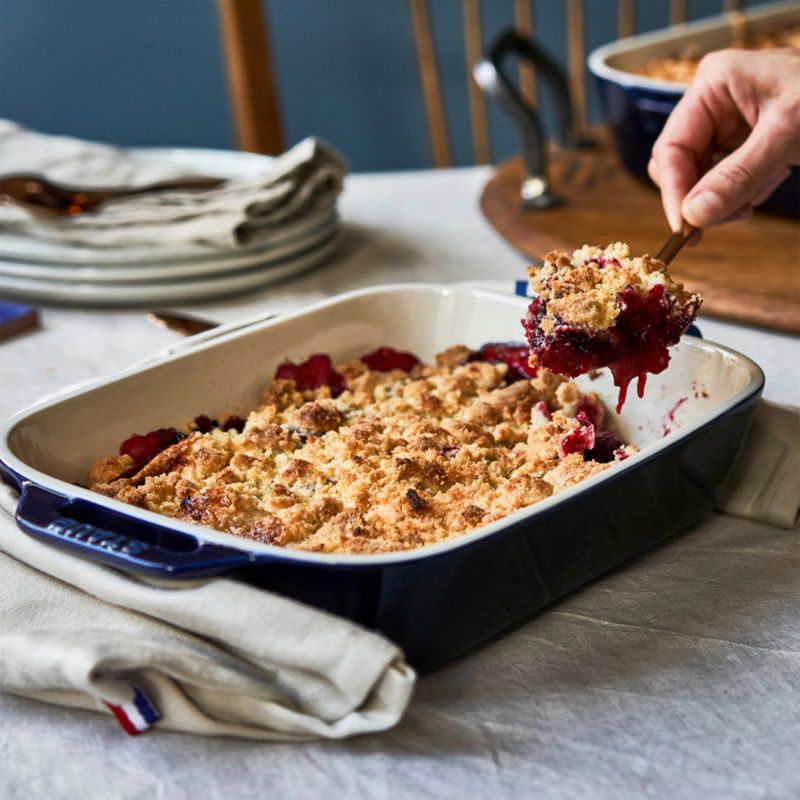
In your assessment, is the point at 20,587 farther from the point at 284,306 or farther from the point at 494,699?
the point at 284,306

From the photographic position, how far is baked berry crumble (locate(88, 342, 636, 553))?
Answer: 780 millimetres

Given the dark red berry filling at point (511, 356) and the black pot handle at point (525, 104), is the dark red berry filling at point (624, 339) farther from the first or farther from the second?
the black pot handle at point (525, 104)

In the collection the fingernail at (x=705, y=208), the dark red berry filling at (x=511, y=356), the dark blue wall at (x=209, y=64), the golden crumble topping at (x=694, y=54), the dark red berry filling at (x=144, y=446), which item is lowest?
the dark blue wall at (x=209, y=64)

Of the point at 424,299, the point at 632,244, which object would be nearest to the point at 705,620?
the point at 424,299

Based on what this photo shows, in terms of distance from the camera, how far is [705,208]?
1.04 m

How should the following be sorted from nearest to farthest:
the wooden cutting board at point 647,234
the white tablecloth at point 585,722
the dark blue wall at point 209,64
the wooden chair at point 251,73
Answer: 1. the white tablecloth at point 585,722
2. the wooden cutting board at point 647,234
3. the wooden chair at point 251,73
4. the dark blue wall at point 209,64

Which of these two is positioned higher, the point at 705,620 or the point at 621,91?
the point at 621,91

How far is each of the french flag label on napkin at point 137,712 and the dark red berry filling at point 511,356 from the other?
48cm

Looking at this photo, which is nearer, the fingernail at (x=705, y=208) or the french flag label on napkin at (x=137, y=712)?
the french flag label on napkin at (x=137, y=712)

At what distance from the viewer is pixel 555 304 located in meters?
0.86

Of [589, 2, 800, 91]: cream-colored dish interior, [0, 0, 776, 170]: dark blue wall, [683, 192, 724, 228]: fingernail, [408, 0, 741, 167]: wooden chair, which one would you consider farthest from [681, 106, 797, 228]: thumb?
[0, 0, 776, 170]: dark blue wall

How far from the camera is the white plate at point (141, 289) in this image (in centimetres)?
139

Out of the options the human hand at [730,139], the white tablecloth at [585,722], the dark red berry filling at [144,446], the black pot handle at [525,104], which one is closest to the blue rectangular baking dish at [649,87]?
the black pot handle at [525,104]

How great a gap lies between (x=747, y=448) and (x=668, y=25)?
7.87 feet
